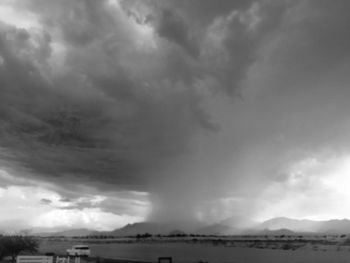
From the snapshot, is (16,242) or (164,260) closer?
(164,260)

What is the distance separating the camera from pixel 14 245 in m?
73.7

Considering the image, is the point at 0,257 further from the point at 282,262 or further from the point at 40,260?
the point at 282,262

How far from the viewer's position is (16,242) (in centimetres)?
7444

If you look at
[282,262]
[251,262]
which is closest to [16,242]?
[251,262]

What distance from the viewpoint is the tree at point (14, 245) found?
7231 cm

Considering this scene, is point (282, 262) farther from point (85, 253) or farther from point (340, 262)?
point (85, 253)

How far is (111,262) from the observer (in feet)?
242

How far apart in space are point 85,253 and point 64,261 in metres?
56.7

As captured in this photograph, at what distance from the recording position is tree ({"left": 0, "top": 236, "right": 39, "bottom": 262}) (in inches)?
2847

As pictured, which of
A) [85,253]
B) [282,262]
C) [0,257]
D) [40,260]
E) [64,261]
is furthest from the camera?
[282,262]

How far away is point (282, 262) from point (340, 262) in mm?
16901

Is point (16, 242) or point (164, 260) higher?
point (16, 242)

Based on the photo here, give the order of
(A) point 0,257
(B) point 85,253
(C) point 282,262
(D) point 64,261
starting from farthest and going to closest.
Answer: (C) point 282,262 < (B) point 85,253 < (A) point 0,257 < (D) point 64,261

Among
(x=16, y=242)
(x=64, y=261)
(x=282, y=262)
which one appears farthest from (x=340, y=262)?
(x=64, y=261)
